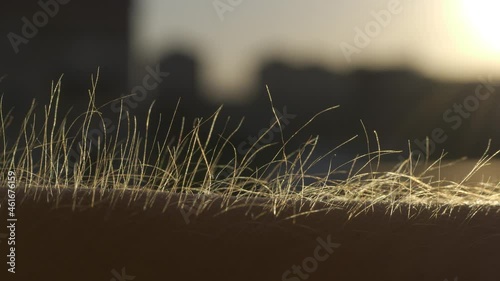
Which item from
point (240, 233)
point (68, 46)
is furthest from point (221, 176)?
point (68, 46)

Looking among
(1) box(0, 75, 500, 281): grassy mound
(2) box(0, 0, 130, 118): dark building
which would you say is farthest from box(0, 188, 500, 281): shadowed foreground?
(2) box(0, 0, 130, 118): dark building

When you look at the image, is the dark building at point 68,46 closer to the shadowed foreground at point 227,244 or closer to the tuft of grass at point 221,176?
the tuft of grass at point 221,176

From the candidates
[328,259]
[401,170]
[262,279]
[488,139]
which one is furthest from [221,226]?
[488,139]

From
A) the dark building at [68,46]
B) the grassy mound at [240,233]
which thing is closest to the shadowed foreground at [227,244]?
the grassy mound at [240,233]

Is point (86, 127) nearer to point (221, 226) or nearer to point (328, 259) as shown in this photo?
point (221, 226)

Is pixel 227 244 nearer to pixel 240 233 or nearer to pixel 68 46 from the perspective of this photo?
pixel 240 233
